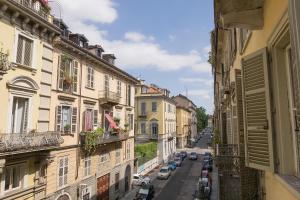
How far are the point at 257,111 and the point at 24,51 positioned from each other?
45.1ft

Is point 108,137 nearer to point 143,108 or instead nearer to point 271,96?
point 271,96

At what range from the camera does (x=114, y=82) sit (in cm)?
2717

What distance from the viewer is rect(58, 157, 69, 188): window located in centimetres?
1784

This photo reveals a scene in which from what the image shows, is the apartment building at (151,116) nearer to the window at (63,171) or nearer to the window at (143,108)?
the window at (143,108)

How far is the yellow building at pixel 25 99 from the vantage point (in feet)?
43.4

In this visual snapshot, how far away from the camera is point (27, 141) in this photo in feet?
45.3

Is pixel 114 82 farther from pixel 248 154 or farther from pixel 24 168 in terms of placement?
pixel 248 154

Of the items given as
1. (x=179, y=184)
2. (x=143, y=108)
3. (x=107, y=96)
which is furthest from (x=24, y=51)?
(x=143, y=108)

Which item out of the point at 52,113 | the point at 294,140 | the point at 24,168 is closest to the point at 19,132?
the point at 24,168

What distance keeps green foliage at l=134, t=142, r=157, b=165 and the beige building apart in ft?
44.0

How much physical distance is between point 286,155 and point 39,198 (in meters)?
15.4

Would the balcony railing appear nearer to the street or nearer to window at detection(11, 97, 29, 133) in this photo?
window at detection(11, 97, 29, 133)

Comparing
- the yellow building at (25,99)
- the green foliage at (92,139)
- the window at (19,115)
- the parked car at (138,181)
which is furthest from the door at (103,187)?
the window at (19,115)

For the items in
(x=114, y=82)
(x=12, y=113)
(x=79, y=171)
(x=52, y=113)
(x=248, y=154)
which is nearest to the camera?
(x=248, y=154)
